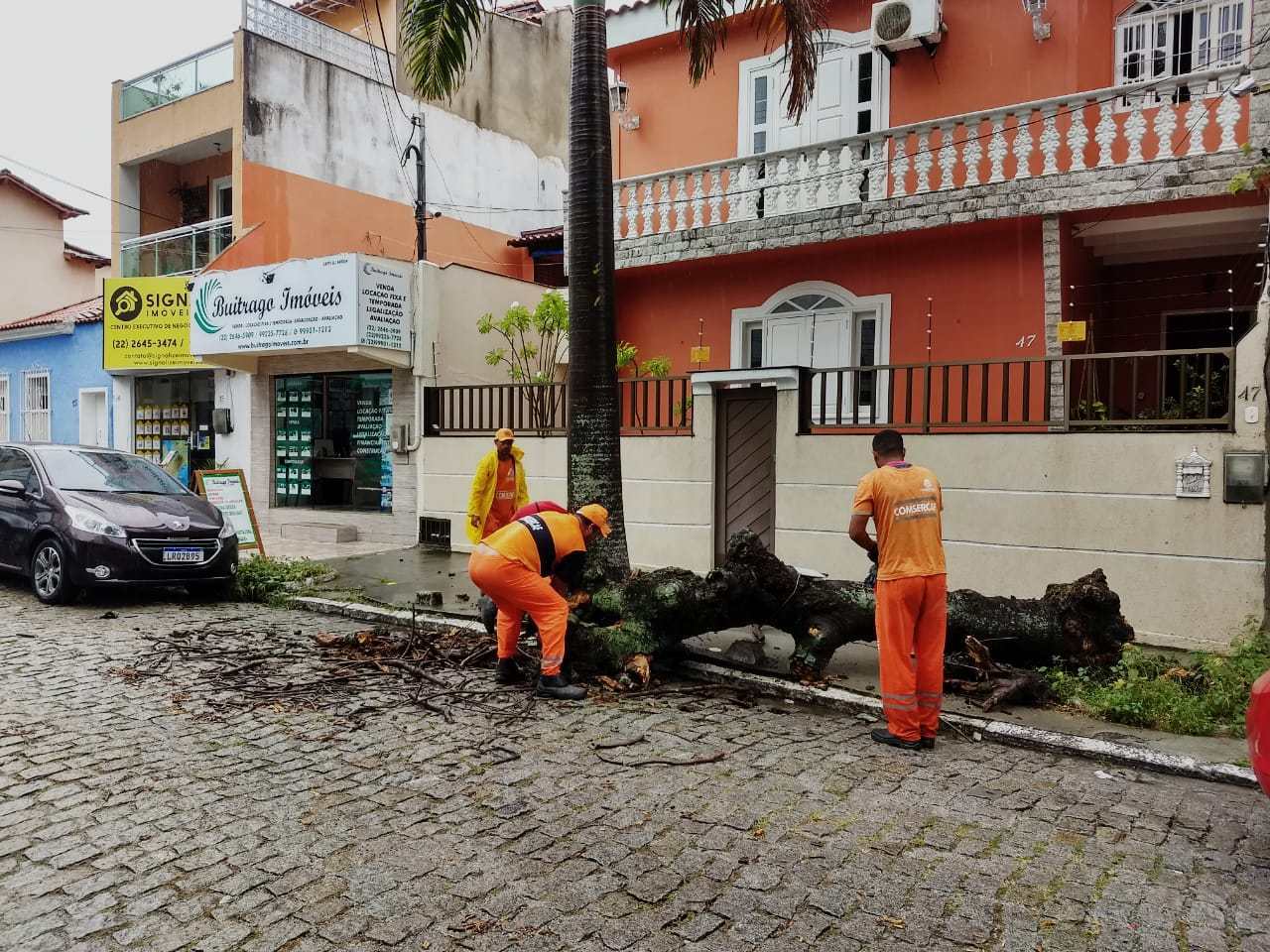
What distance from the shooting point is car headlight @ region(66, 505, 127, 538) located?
27.7 ft

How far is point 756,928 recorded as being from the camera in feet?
9.80

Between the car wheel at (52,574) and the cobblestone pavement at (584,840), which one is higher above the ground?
the car wheel at (52,574)

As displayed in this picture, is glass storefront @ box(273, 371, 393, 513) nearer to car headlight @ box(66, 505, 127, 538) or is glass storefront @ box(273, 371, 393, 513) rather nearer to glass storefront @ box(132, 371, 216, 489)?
glass storefront @ box(132, 371, 216, 489)

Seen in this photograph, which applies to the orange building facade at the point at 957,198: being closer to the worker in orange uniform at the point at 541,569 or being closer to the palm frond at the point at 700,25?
the palm frond at the point at 700,25

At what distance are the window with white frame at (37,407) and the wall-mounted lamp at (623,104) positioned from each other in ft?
46.5

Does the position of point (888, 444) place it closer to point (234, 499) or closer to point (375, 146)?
point (234, 499)

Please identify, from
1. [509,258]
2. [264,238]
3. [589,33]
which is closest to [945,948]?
[589,33]

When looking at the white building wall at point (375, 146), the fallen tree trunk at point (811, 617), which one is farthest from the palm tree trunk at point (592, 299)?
the white building wall at point (375, 146)

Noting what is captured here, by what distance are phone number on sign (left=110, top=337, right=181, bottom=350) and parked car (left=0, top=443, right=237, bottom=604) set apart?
667cm

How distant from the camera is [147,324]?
16.3 metres

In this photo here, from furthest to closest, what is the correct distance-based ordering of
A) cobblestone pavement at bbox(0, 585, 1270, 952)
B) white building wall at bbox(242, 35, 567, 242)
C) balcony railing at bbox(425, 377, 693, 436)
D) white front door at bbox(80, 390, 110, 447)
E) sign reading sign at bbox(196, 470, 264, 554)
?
1. white front door at bbox(80, 390, 110, 447)
2. white building wall at bbox(242, 35, 567, 242)
3. sign reading sign at bbox(196, 470, 264, 554)
4. balcony railing at bbox(425, 377, 693, 436)
5. cobblestone pavement at bbox(0, 585, 1270, 952)

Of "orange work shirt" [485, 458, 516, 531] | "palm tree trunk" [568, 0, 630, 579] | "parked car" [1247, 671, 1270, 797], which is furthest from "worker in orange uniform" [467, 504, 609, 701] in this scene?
"parked car" [1247, 671, 1270, 797]

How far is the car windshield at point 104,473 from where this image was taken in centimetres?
927

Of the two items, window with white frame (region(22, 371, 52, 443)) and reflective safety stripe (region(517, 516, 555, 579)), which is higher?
window with white frame (region(22, 371, 52, 443))
